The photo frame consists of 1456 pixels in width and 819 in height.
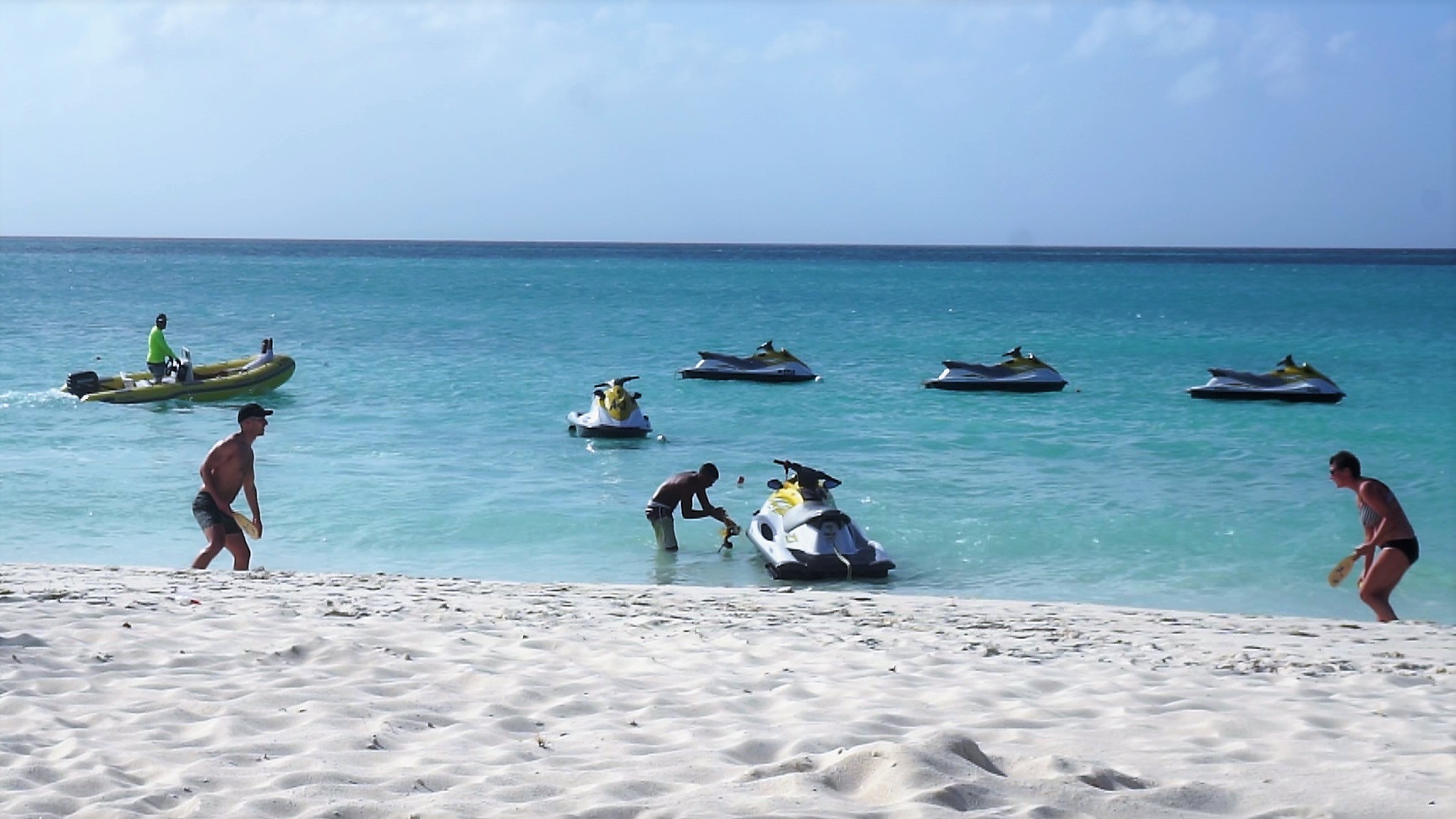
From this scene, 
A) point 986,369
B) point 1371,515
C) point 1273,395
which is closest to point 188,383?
point 986,369

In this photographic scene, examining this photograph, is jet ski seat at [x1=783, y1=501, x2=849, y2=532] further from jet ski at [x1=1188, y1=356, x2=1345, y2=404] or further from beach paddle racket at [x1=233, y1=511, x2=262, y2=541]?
jet ski at [x1=1188, y1=356, x2=1345, y2=404]

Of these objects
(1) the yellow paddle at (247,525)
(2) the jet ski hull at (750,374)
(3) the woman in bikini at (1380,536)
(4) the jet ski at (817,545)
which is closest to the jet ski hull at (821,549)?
(4) the jet ski at (817,545)

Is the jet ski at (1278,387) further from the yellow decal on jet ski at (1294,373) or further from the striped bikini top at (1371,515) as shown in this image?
A: the striped bikini top at (1371,515)

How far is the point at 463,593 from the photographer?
9.42 metres

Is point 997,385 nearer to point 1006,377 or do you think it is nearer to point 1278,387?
point 1006,377

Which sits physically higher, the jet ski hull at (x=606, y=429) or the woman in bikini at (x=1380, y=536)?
the woman in bikini at (x=1380, y=536)

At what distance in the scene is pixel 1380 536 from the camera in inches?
395

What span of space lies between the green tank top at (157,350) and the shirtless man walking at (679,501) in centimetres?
1507

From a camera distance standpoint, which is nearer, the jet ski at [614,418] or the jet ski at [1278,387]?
the jet ski at [614,418]

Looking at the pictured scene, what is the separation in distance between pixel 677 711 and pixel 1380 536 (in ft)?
21.8

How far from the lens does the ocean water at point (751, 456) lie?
1352 cm

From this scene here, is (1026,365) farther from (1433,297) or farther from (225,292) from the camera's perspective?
(1433,297)

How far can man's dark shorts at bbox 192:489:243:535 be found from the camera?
10469 mm

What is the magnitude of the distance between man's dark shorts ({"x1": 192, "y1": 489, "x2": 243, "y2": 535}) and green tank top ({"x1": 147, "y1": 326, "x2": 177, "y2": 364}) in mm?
15683
